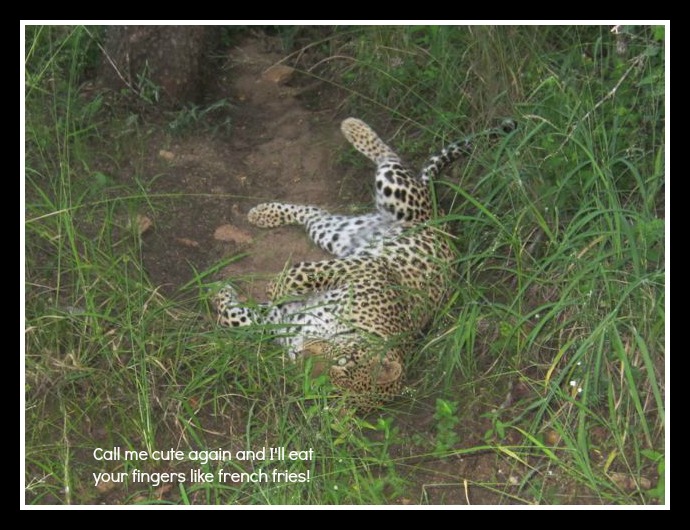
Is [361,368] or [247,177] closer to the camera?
[361,368]

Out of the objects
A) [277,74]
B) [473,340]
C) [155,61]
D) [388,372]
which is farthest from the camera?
[277,74]

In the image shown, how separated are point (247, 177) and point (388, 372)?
2299 millimetres

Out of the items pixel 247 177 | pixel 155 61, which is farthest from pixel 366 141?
pixel 155 61

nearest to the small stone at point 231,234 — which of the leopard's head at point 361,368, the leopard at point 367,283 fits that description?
the leopard at point 367,283

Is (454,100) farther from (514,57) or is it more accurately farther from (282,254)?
(282,254)

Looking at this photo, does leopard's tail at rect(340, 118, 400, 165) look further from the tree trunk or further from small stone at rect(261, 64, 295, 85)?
the tree trunk

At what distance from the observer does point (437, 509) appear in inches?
197

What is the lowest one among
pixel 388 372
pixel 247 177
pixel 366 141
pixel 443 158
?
pixel 388 372

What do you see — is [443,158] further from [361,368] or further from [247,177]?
[361,368]

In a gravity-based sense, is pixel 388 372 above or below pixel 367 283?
below

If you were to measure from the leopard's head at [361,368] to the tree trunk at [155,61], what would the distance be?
101 inches

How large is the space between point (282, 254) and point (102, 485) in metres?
2.15

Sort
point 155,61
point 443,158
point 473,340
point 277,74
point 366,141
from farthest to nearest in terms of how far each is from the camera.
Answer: point 277,74 → point 155,61 → point 366,141 → point 443,158 → point 473,340

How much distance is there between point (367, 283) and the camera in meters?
6.25
